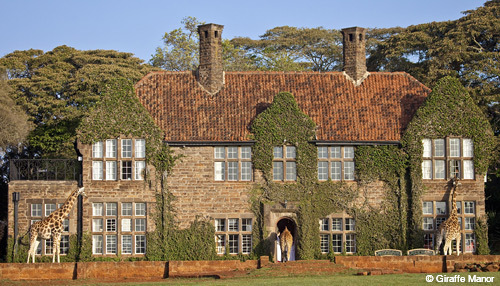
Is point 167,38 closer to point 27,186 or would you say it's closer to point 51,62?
point 51,62

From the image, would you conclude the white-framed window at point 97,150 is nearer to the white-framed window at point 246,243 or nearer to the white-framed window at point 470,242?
the white-framed window at point 246,243

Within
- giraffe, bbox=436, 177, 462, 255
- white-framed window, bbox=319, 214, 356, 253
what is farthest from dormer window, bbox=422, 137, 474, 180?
white-framed window, bbox=319, 214, 356, 253

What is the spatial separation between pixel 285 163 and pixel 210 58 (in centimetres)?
605

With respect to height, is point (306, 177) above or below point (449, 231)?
above

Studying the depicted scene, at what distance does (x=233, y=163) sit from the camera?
33094 mm

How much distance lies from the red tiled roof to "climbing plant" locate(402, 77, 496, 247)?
803mm

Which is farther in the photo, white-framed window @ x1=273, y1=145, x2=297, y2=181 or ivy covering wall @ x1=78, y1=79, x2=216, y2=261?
white-framed window @ x1=273, y1=145, x2=297, y2=181

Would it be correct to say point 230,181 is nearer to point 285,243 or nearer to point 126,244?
point 285,243

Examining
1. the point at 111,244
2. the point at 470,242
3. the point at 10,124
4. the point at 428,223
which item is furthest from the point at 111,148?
the point at 470,242

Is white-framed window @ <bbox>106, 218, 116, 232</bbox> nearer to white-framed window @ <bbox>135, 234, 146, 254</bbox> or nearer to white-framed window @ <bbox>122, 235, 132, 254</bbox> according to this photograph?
white-framed window @ <bbox>122, 235, 132, 254</bbox>

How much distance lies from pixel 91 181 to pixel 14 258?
15.0 feet

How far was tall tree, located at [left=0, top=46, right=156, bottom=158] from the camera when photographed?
4588 centimetres

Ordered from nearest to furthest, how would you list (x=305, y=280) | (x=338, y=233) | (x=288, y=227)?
(x=305, y=280) < (x=338, y=233) < (x=288, y=227)

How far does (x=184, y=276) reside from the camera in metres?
28.1
